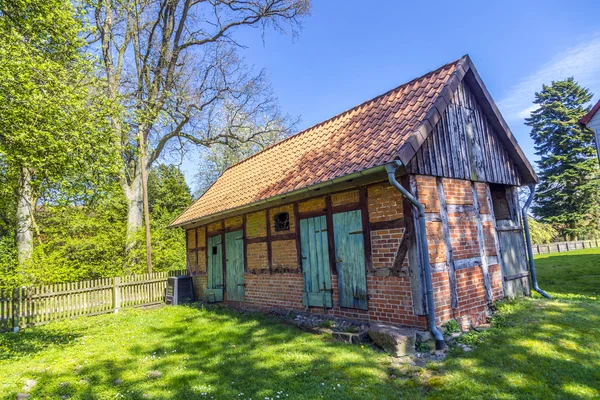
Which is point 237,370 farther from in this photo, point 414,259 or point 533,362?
point 533,362

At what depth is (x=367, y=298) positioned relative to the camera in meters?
5.96

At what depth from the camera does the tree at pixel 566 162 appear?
85.8 ft

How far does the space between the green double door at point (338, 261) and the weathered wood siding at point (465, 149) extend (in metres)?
1.59

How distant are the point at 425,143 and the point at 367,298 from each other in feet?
9.41

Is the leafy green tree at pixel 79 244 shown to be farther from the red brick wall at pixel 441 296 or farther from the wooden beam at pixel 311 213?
the red brick wall at pixel 441 296

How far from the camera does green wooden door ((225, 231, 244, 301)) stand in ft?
30.5

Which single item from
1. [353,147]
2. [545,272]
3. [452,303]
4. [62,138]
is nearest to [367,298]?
[452,303]

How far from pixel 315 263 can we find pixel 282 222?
150cm

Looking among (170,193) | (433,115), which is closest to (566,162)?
(433,115)

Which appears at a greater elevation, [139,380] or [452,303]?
[452,303]

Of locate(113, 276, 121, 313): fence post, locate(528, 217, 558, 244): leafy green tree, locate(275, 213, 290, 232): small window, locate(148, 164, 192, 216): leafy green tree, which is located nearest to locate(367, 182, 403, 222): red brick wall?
locate(275, 213, 290, 232): small window

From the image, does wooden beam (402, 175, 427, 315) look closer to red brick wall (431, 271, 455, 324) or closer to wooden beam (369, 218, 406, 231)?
wooden beam (369, 218, 406, 231)

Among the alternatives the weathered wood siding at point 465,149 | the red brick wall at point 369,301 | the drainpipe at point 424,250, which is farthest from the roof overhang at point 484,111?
the red brick wall at point 369,301

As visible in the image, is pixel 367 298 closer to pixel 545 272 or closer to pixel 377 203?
pixel 377 203
